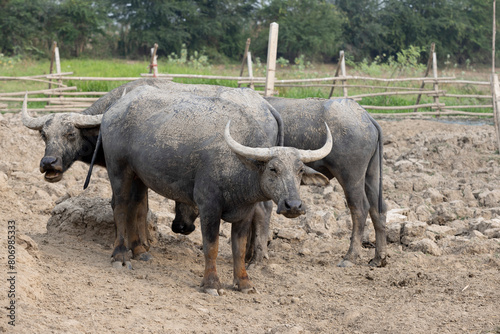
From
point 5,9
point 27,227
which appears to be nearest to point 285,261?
point 27,227

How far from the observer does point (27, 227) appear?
7.45 meters

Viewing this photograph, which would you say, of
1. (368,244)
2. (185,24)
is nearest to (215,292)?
(368,244)

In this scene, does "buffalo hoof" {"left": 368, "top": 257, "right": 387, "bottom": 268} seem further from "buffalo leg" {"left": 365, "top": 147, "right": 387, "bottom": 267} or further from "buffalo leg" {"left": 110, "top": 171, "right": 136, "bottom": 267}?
"buffalo leg" {"left": 110, "top": 171, "right": 136, "bottom": 267}

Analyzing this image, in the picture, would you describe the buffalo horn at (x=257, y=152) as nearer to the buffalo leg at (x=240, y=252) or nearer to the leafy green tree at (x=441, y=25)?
the buffalo leg at (x=240, y=252)

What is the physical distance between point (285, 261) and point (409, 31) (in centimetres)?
3208

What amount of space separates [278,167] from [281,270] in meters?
1.80

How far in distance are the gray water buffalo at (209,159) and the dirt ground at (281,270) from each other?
53 centimetres

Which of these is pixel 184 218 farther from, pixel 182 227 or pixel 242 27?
pixel 242 27

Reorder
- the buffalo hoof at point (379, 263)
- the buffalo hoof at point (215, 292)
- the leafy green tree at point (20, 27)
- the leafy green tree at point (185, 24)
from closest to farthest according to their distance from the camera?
the buffalo hoof at point (215, 292), the buffalo hoof at point (379, 263), the leafy green tree at point (20, 27), the leafy green tree at point (185, 24)

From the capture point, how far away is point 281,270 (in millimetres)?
6363

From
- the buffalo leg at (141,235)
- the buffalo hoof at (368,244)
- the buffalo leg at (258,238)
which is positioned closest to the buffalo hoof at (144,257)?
the buffalo leg at (141,235)

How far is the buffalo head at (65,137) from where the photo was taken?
6691 millimetres

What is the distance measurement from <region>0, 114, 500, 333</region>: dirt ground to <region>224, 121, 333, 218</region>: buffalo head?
974 mm

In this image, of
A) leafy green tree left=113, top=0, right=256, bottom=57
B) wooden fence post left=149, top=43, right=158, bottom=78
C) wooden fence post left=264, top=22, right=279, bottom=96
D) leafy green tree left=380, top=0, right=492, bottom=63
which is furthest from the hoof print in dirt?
leafy green tree left=380, top=0, right=492, bottom=63
